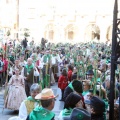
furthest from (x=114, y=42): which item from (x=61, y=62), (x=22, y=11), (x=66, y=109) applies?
(x=22, y=11)

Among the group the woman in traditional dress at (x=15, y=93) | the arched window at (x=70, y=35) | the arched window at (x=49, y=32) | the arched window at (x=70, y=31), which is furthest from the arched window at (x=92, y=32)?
the woman in traditional dress at (x=15, y=93)

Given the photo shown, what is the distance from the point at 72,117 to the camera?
3.93 meters

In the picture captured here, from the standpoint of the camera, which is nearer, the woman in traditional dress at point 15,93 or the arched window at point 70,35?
the woman in traditional dress at point 15,93

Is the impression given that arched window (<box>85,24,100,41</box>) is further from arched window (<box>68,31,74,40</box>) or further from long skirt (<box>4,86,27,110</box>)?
long skirt (<box>4,86,27,110</box>)

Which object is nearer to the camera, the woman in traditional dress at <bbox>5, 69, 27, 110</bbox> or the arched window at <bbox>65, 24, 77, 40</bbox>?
the woman in traditional dress at <bbox>5, 69, 27, 110</bbox>

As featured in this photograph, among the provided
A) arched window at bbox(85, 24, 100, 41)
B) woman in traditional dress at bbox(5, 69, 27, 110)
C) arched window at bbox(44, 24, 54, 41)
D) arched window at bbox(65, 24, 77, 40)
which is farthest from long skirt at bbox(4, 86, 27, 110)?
arched window at bbox(44, 24, 54, 41)

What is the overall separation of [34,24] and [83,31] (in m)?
8.33

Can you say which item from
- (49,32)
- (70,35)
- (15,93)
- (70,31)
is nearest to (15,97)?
(15,93)

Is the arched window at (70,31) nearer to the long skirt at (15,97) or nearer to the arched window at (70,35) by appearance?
the arched window at (70,35)

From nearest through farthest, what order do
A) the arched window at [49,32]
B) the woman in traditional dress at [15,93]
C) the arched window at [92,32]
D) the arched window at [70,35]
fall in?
the woman in traditional dress at [15,93] < the arched window at [92,32] < the arched window at [70,35] < the arched window at [49,32]

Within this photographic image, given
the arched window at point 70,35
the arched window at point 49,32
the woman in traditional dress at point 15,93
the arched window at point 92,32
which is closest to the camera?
the woman in traditional dress at point 15,93

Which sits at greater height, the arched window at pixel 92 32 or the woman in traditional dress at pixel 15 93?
the arched window at pixel 92 32

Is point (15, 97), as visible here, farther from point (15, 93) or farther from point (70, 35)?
point (70, 35)

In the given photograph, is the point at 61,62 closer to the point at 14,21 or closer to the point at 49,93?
the point at 49,93
